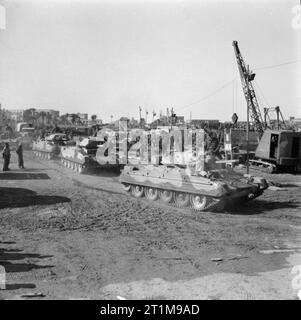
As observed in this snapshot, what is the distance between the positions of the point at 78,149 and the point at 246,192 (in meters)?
10.3

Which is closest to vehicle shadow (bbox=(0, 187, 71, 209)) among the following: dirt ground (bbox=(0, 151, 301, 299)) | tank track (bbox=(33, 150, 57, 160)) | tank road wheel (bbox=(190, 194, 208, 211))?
dirt ground (bbox=(0, 151, 301, 299))

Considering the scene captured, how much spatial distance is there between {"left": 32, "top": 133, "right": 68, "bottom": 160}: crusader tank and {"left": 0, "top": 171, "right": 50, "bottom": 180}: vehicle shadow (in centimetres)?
635

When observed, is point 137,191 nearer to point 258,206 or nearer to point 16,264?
point 258,206

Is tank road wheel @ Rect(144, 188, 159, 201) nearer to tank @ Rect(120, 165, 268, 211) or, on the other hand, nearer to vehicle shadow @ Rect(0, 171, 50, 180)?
tank @ Rect(120, 165, 268, 211)

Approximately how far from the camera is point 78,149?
818 inches

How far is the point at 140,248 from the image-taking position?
28.2 feet

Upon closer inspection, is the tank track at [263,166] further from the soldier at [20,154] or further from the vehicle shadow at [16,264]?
the vehicle shadow at [16,264]

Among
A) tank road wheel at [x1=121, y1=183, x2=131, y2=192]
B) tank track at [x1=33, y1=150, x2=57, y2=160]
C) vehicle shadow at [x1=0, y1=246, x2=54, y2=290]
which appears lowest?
vehicle shadow at [x1=0, y1=246, x2=54, y2=290]

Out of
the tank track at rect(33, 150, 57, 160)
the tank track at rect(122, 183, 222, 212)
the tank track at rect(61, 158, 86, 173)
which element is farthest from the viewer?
the tank track at rect(33, 150, 57, 160)

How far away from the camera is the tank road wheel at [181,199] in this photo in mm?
13109

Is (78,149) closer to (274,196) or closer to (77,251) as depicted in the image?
(274,196)

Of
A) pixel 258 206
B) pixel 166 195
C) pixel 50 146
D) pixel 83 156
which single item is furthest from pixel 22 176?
pixel 258 206

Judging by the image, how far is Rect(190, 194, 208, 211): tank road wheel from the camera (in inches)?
489
